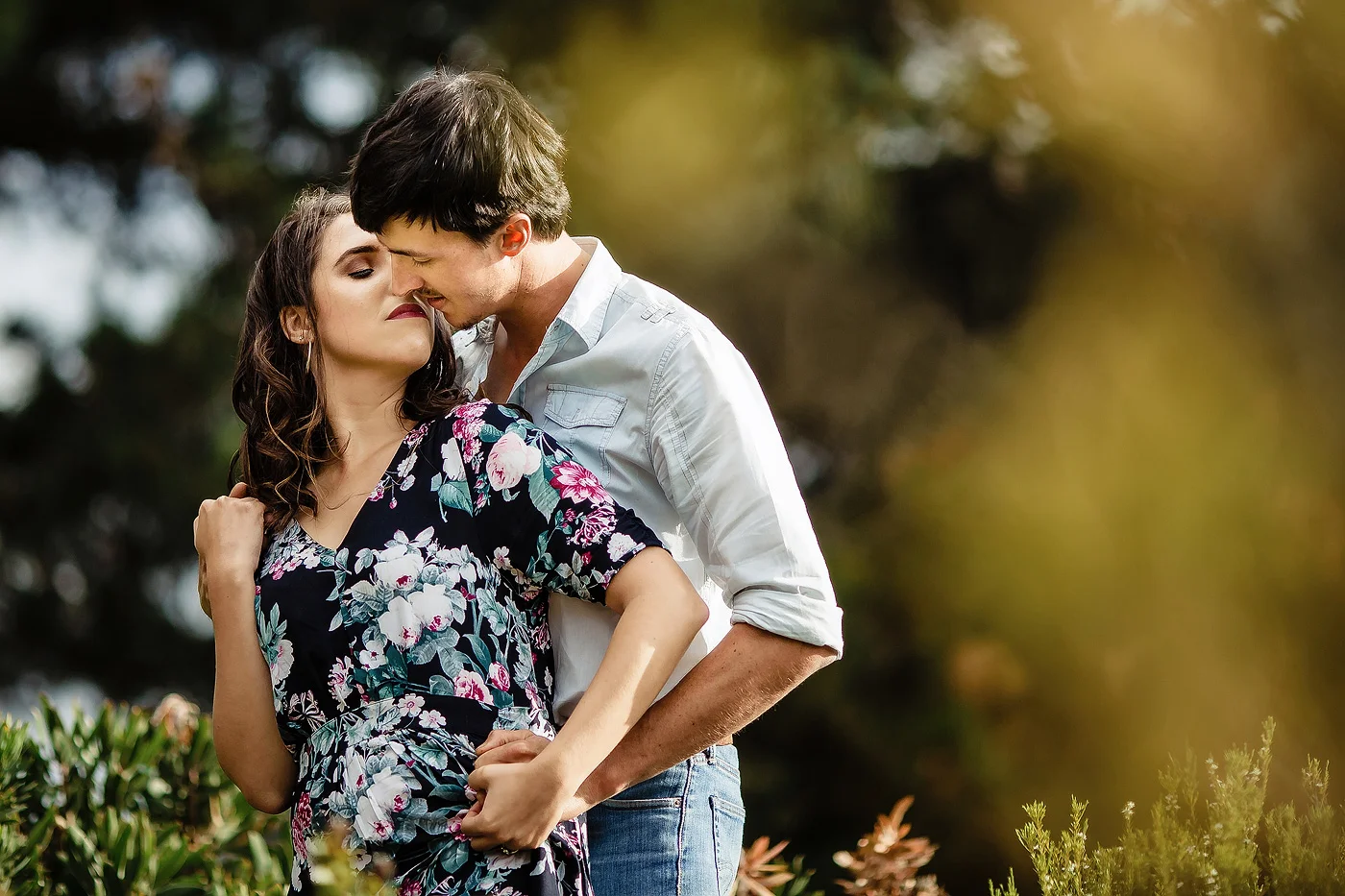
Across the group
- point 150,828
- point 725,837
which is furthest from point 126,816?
point 725,837

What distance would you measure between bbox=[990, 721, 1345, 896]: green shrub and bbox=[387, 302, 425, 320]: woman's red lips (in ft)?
3.96

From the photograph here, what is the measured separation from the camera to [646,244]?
15.6ft

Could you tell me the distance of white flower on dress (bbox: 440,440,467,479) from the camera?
191cm

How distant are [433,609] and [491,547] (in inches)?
4.9

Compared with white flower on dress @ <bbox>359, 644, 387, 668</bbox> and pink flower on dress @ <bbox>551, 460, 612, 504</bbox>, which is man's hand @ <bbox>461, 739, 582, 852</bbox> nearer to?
white flower on dress @ <bbox>359, 644, 387, 668</bbox>

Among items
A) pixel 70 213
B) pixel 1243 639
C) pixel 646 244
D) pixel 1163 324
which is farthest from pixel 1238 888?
pixel 70 213

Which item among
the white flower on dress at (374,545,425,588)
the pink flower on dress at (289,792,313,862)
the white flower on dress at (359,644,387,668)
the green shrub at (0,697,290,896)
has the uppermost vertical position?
the white flower on dress at (374,545,425,588)

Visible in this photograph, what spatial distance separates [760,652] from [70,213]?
20.8 feet

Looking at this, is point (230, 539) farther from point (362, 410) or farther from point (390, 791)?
point (390, 791)

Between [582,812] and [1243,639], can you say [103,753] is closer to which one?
[582,812]

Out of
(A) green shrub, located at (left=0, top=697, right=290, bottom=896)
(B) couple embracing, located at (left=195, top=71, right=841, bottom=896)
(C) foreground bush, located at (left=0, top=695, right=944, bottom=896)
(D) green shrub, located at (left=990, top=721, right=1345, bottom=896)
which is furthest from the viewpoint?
(A) green shrub, located at (left=0, top=697, right=290, bottom=896)

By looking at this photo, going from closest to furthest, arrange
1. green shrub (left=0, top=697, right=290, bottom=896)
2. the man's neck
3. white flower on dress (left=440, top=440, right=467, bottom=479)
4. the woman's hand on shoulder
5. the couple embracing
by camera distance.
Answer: the couple embracing, white flower on dress (left=440, top=440, right=467, bottom=479), the woman's hand on shoulder, the man's neck, green shrub (left=0, top=697, right=290, bottom=896)

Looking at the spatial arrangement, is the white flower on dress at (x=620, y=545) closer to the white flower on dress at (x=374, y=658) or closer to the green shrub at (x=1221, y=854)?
the white flower on dress at (x=374, y=658)

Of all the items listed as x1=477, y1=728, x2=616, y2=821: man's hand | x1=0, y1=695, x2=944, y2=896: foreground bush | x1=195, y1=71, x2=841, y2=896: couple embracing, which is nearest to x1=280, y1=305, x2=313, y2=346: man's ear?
x1=195, y1=71, x2=841, y2=896: couple embracing
